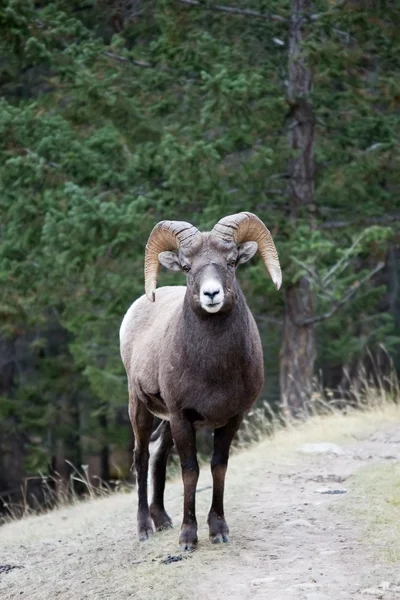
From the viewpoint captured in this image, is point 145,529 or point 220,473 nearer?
point 220,473

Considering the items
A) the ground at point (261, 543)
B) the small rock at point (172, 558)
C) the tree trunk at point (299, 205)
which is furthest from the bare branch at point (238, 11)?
the small rock at point (172, 558)

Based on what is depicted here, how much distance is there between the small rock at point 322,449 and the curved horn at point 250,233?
4492mm

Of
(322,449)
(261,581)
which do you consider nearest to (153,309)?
(261,581)

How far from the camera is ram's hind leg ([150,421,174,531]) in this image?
8.71 m

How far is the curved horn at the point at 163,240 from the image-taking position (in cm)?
750

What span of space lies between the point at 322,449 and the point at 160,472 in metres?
3.59

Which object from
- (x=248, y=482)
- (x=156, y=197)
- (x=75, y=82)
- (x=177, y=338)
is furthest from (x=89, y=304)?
(x=177, y=338)

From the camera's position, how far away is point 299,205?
1655 centimetres

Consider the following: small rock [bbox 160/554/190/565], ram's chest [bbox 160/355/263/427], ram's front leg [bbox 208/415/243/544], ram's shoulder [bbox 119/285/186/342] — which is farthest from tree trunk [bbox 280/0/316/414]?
small rock [bbox 160/554/190/565]

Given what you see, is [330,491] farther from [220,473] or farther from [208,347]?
[208,347]

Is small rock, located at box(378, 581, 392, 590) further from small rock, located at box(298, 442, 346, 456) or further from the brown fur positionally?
small rock, located at box(298, 442, 346, 456)

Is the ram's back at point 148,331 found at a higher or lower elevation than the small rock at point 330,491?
higher

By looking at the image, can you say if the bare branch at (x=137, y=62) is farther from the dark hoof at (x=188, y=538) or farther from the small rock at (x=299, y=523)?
the dark hoof at (x=188, y=538)

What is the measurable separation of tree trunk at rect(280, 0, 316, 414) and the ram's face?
8.58m
